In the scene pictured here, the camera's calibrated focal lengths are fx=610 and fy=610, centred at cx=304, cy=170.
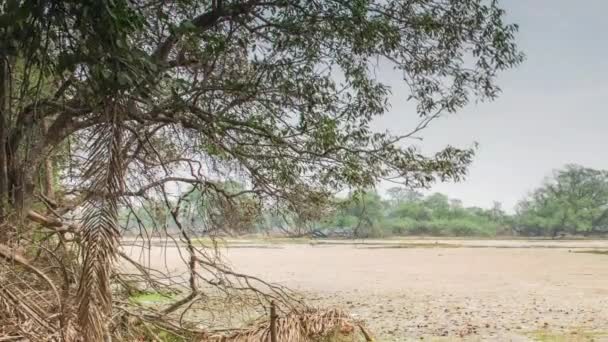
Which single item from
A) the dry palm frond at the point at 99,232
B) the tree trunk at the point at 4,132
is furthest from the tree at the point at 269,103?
the dry palm frond at the point at 99,232

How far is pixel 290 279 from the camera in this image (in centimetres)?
1585

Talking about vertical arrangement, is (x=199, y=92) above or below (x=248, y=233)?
above

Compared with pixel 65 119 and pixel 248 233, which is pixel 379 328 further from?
pixel 65 119

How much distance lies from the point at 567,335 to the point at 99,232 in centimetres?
645

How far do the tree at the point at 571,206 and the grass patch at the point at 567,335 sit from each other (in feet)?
171

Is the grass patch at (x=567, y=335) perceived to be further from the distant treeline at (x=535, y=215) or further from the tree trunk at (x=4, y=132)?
the distant treeline at (x=535, y=215)

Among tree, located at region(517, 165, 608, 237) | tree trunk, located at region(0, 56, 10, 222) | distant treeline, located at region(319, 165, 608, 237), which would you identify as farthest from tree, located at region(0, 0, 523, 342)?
tree, located at region(517, 165, 608, 237)

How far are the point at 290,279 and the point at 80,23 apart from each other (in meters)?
13.4

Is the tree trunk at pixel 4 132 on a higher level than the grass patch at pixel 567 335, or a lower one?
higher

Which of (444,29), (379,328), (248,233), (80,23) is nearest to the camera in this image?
(80,23)

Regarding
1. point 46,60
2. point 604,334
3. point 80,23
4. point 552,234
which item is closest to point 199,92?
point 46,60

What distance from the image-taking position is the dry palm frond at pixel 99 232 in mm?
2439

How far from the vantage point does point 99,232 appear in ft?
8.23

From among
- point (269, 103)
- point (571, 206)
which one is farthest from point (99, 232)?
point (571, 206)
